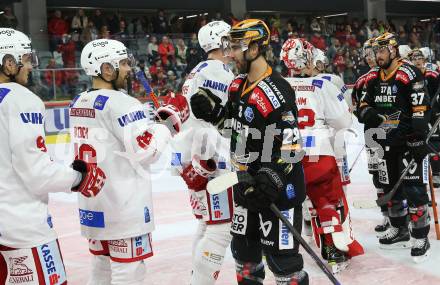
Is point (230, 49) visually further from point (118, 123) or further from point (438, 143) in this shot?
point (438, 143)

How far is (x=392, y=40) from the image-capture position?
13.9 feet

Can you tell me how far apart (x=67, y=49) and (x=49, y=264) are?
10.5 meters

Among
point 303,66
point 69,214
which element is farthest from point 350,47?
point 303,66

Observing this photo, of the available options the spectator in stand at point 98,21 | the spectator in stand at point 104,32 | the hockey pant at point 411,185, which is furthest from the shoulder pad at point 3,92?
the spectator in stand at point 98,21

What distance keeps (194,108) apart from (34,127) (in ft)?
2.92

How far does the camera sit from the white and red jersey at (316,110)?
395 centimetres

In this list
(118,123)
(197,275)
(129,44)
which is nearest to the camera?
(118,123)

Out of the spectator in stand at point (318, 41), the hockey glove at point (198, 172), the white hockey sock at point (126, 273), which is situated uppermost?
the spectator in stand at point (318, 41)

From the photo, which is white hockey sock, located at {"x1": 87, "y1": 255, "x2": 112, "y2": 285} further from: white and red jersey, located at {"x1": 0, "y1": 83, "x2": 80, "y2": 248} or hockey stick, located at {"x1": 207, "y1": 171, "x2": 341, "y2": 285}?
hockey stick, located at {"x1": 207, "y1": 171, "x2": 341, "y2": 285}

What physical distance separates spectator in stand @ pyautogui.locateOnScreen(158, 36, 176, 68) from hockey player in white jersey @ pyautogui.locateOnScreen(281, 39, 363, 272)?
8997mm

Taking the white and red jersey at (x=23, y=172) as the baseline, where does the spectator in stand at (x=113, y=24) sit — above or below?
above

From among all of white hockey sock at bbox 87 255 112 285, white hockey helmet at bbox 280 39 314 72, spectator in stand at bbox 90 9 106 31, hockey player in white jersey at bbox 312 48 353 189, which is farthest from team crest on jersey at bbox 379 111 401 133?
spectator in stand at bbox 90 9 106 31

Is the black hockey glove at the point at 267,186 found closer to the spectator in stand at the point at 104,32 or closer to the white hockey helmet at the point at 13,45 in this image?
the white hockey helmet at the point at 13,45

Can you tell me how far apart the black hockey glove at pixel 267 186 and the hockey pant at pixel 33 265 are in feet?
2.81
